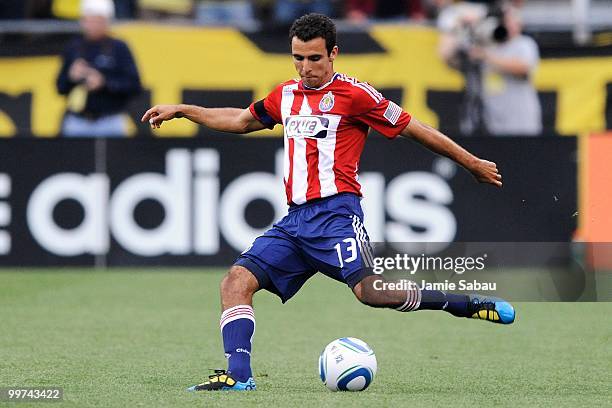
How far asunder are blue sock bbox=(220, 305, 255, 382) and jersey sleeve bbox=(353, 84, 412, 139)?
47.7 inches

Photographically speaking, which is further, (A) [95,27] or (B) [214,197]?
(A) [95,27]

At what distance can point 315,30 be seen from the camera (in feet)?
23.2

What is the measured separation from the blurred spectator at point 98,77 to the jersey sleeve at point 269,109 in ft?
24.1

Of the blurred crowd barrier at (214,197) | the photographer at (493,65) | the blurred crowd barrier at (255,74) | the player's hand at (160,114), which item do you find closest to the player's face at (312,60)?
the player's hand at (160,114)

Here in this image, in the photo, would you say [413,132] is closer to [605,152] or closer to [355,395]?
[355,395]

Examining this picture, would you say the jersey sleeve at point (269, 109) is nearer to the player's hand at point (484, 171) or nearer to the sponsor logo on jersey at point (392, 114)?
the sponsor logo on jersey at point (392, 114)

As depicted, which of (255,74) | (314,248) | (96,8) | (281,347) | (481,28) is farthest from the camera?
(255,74)

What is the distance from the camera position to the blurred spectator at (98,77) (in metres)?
14.6

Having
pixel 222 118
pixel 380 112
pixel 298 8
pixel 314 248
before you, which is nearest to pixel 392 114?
pixel 380 112

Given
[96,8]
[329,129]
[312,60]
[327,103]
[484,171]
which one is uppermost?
[96,8]

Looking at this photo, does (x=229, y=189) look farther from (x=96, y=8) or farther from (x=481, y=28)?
(x=481, y=28)

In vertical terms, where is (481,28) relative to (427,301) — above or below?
above

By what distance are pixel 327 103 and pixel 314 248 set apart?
78 centimetres

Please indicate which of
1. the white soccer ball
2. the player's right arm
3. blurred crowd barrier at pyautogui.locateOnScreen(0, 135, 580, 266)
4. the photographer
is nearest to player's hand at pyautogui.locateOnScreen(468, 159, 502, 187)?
the white soccer ball
